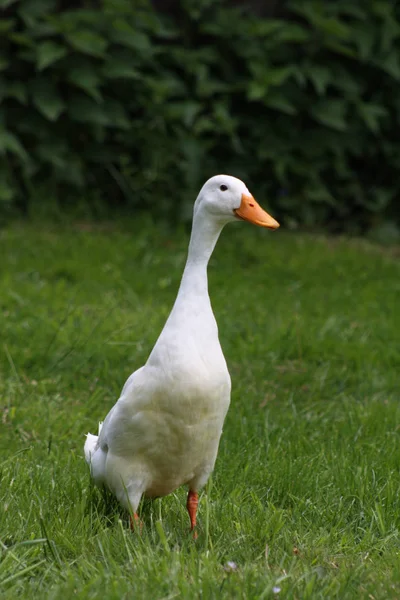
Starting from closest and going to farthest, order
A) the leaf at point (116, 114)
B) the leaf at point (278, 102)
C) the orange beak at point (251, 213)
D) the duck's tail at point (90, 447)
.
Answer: the orange beak at point (251, 213), the duck's tail at point (90, 447), the leaf at point (116, 114), the leaf at point (278, 102)


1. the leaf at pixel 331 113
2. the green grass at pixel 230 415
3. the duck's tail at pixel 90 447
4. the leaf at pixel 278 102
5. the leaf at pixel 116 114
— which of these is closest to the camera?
the green grass at pixel 230 415

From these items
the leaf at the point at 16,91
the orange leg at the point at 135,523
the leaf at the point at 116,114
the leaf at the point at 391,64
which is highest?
the orange leg at the point at 135,523

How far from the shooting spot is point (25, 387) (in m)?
4.56

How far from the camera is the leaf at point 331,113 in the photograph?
8125 millimetres

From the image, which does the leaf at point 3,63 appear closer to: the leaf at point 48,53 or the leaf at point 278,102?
the leaf at point 48,53

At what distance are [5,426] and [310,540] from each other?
1535 mm

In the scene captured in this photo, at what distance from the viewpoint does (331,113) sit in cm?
821

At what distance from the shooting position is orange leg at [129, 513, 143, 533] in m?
3.11

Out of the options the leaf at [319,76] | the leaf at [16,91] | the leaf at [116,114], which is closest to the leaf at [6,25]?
the leaf at [16,91]

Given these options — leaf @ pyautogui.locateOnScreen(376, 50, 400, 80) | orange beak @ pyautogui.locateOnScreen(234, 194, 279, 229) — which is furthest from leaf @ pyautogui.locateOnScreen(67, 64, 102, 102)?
orange beak @ pyautogui.locateOnScreen(234, 194, 279, 229)

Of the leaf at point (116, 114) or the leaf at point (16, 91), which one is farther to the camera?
the leaf at point (116, 114)

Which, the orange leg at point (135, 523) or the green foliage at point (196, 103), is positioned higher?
the orange leg at point (135, 523)

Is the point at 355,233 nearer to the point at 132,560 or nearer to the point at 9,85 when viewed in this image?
the point at 9,85

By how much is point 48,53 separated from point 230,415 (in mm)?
3951
